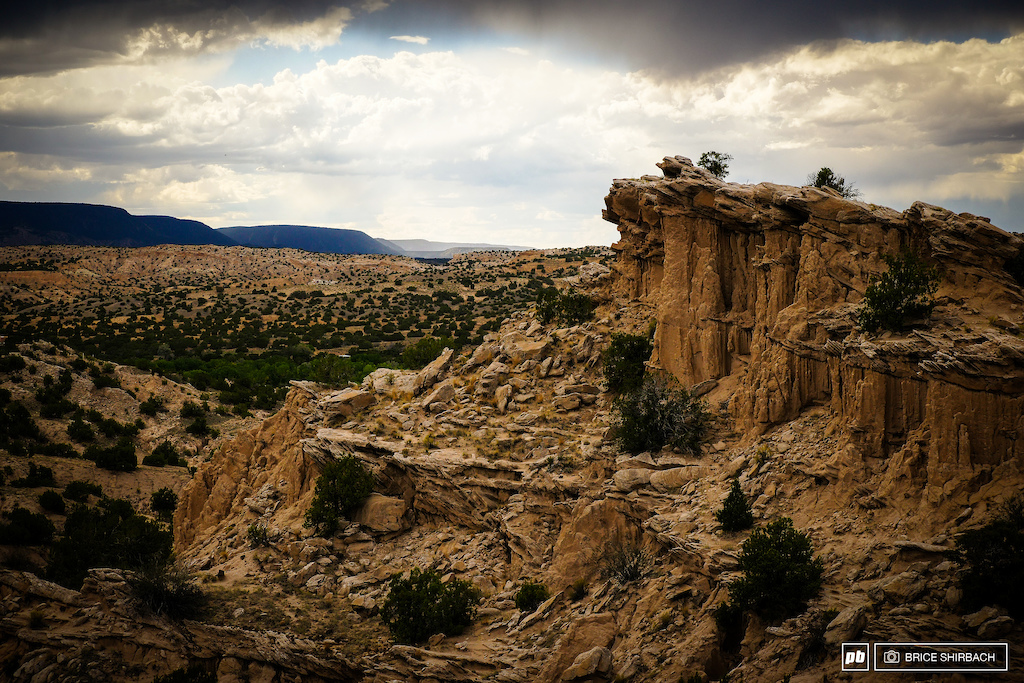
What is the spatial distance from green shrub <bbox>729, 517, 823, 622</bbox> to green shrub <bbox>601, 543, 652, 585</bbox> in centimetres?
302

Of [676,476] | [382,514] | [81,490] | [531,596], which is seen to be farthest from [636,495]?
[81,490]

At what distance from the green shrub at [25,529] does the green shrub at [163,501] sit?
752 centimetres

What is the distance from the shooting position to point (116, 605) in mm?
19281

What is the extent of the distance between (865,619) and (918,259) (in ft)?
30.2

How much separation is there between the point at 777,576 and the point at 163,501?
125ft

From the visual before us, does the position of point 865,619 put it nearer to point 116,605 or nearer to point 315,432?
point 116,605

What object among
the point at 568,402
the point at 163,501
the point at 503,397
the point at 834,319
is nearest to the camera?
the point at 834,319

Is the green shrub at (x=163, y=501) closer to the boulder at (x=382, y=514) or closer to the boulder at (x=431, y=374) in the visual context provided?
the boulder at (x=431, y=374)

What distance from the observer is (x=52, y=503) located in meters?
32.9

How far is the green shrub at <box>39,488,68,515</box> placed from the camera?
32.8m

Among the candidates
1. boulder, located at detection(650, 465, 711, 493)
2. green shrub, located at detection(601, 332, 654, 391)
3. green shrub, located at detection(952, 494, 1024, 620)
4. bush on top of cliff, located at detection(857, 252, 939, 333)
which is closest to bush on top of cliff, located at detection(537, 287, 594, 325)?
green shrub, located at detection(601, 332, 654, 391)

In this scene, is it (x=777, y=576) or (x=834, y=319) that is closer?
(x=777, y=576)

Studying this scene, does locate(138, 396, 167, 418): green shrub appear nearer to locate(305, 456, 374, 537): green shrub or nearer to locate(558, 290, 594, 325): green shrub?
locate(305, 456, 374, 537): green shrub

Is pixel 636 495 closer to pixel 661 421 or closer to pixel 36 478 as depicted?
pixel 661 421
